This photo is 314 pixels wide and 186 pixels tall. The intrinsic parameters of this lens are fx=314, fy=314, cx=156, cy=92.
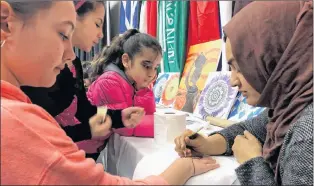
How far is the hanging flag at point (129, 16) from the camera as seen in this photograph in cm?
95

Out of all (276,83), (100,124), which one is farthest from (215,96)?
(276,83)

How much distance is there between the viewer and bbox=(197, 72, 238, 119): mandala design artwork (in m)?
1.06

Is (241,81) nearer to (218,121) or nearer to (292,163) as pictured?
(292,163)

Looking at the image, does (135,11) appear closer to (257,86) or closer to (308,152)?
(257,86)

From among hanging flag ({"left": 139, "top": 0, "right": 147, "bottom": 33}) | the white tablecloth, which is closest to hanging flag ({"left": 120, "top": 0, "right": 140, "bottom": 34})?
hanging flag ({"left": 139, "top": 0, "right": 147, "bottom": 33})

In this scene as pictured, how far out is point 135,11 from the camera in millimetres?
1066

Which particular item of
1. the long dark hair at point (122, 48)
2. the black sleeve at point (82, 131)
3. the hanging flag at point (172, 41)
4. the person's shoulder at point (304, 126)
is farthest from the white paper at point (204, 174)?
the hanging flag at point (172, 41)

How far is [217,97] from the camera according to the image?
3.71 ft

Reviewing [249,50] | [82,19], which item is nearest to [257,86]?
[249,50]

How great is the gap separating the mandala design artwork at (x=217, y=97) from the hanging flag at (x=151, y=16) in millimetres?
264

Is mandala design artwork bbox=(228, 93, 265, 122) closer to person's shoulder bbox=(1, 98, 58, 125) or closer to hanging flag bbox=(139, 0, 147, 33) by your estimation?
hanging flag bbox=(139, 0, 147, 33)

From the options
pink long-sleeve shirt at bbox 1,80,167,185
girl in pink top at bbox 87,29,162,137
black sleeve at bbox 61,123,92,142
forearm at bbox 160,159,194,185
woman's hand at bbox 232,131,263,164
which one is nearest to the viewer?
pink long-sleeve shirt at bbox 1,80,167,185

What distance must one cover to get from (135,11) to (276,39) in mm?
625

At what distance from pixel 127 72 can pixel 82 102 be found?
0.72 feet
